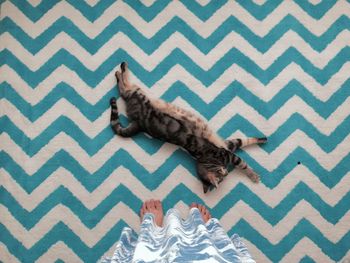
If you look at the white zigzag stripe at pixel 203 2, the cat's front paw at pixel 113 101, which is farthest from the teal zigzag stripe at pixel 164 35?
the cat's front paw at pixel 113 101

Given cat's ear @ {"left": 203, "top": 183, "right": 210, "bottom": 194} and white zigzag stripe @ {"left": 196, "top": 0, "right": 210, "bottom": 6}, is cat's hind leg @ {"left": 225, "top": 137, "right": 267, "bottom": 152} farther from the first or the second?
white zigzag stripe @ {"left": 196, "top": 0, "right": 210, "bottom": 6}

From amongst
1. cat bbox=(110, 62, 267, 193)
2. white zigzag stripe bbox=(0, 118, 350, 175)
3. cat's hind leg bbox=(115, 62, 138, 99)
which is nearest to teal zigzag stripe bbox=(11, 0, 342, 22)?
cat's hind leg bbox=(115, 62, 138, 99)

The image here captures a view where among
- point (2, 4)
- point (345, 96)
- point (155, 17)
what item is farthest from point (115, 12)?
point (345, 96)

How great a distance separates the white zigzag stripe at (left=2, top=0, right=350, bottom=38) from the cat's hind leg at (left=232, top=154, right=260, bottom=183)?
56 cm

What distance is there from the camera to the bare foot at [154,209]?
162cm

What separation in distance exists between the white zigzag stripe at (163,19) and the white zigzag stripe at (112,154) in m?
0.48

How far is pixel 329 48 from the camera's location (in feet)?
5.99

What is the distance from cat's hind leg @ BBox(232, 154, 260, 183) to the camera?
1.68m

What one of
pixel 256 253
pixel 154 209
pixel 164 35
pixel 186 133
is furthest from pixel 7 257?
pixel 164 35

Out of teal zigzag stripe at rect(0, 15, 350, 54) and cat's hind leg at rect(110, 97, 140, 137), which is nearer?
cat's hind leg at rect(110, 97, 140, 137)

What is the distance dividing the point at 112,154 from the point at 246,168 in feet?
1.84

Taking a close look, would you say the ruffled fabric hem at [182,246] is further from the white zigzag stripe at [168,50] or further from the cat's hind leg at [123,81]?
the white zigzag stripe at [168,50]

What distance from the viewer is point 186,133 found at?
161 centimetres

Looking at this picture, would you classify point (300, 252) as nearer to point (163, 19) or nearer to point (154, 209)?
point (154, 209)
